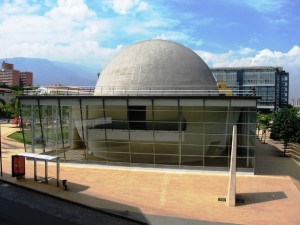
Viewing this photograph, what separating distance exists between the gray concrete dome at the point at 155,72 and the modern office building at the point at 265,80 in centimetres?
13443

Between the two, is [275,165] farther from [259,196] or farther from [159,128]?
[259,196]

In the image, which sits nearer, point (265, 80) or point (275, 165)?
point (275, 165)

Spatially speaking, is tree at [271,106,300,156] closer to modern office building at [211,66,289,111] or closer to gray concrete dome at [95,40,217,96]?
Answer: gray concrete dome at [95,40,217,96]

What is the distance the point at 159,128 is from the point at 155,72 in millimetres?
6008

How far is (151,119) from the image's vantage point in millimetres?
31656

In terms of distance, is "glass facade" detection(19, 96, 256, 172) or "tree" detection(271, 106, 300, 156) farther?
"tree" detection(271, 106, 300, 156)

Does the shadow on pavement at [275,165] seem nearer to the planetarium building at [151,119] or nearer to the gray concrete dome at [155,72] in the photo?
the planetarium building at [151,119]

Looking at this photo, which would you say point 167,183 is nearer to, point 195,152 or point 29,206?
point 195,152

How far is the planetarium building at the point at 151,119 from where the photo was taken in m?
30.6

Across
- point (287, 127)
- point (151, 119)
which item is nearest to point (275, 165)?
point (287, 127)

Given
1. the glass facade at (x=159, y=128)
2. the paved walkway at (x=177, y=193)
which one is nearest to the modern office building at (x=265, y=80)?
the glass facade at (x=159, y=128)

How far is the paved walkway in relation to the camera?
19.1m

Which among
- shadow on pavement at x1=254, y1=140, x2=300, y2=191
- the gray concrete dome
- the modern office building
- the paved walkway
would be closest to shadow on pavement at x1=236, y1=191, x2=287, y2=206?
the paved walkway

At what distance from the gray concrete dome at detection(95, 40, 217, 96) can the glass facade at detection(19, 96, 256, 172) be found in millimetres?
2644
